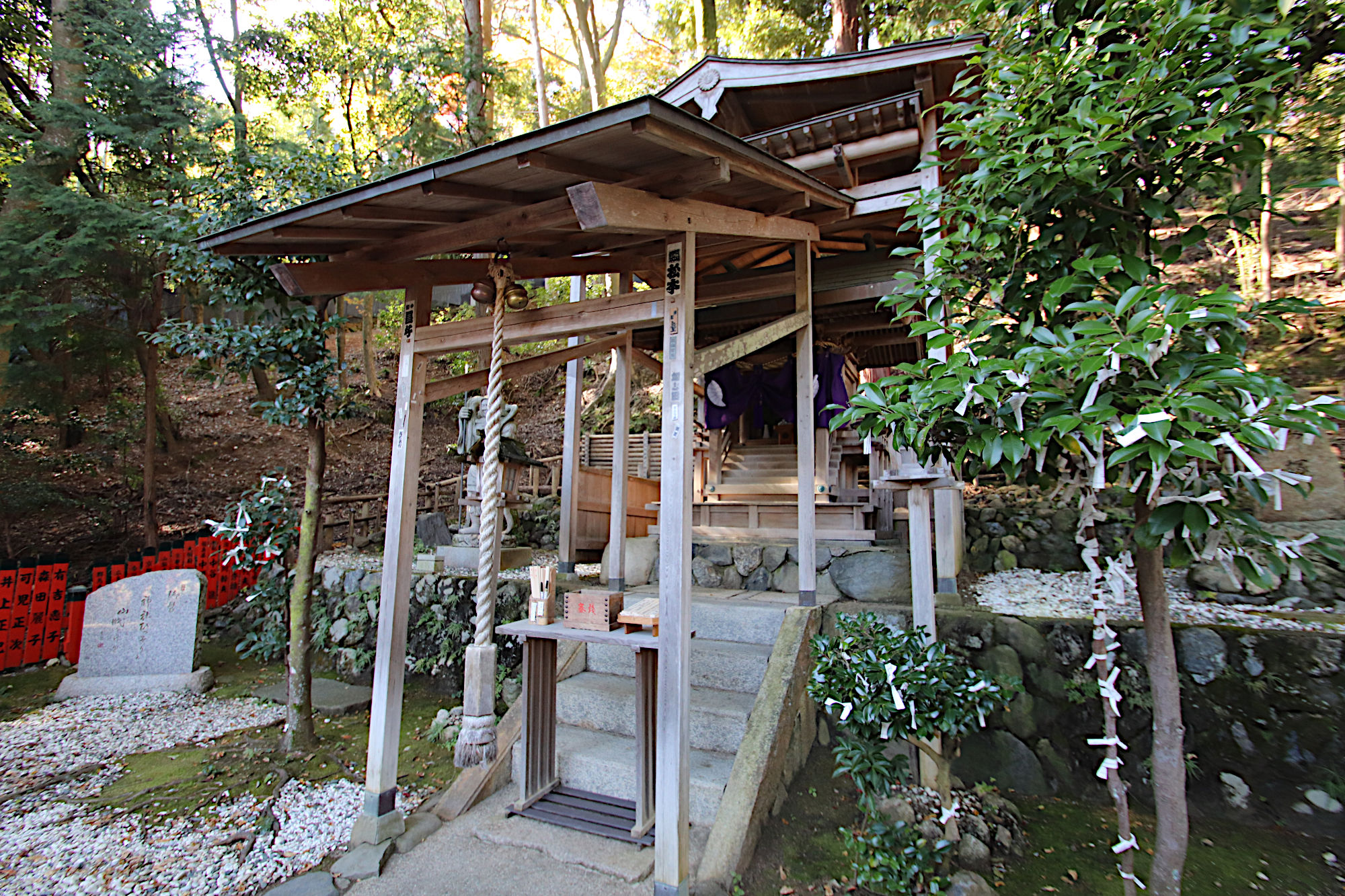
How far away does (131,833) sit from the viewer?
12.9 feet

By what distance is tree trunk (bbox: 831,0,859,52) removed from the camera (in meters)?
11.1

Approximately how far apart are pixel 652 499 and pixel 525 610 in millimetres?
3570

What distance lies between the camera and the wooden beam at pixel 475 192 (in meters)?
3.45

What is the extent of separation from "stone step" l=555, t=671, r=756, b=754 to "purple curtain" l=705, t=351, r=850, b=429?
3.80m

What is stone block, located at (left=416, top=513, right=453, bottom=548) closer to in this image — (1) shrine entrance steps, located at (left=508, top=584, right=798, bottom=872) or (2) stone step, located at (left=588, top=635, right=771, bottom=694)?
(1) shrine entrance steps, located at (left=508, top=584, right=798, bottom=872)

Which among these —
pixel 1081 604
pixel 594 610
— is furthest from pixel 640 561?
pixel 1081 604

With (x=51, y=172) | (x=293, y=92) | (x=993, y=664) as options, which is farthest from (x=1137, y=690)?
(x=293, y=92)

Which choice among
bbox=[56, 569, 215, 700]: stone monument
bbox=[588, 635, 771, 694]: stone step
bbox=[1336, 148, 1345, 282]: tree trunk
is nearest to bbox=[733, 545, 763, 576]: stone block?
bbox=[588, 635, 771, 694]: stone step

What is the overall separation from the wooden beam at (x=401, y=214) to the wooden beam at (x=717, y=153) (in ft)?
5.48

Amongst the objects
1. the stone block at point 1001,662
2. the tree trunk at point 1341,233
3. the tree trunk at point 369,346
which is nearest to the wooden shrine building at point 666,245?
the stone block at point 1001,662

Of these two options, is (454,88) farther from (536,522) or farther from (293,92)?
(536,522)

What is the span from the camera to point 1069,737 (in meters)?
4.57

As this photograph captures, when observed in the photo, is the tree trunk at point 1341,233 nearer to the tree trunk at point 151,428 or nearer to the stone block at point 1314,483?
the stone block at point 1314,483

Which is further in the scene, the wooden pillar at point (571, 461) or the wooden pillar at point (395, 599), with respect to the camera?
Answer: the wooden pillar at point (571, 461)
